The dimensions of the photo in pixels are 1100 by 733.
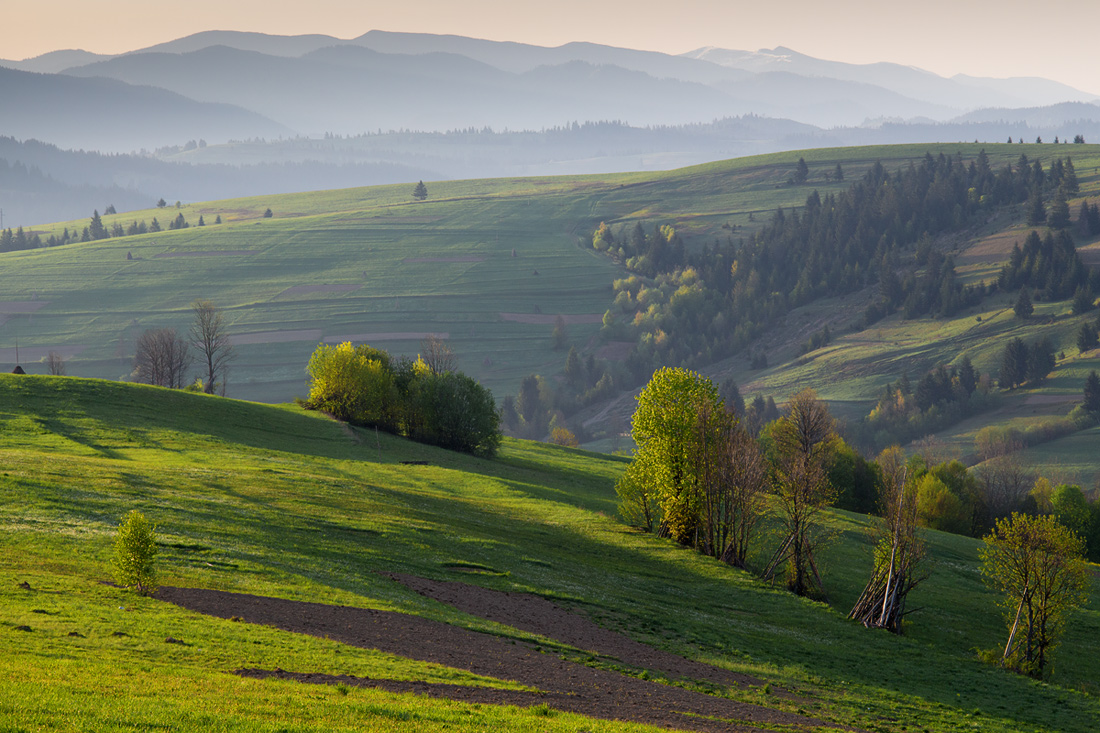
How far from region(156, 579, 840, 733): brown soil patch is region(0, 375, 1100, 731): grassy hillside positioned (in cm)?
109

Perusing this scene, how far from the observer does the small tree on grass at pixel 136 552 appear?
29.8 meters

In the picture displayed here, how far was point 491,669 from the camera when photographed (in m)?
28.1

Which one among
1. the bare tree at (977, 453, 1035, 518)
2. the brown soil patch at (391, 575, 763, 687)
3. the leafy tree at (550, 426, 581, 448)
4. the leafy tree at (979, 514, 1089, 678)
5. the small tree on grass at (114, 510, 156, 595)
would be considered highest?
the small tree on grass at (114, 510, 156, 595)

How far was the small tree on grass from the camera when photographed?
2978 centimetres

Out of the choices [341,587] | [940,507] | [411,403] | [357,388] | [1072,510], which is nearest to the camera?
[341,587]

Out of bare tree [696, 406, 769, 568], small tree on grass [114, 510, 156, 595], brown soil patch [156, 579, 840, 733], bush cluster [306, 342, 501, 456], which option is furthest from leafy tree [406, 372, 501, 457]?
small tree on grass [114, 510, 156, 595]

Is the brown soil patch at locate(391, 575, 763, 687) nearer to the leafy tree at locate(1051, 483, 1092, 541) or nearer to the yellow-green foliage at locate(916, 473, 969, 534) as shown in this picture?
the yellow-green foliage at locate(916, 473, 969, 534)

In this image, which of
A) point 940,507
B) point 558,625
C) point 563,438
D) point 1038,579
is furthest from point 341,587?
point 563,438

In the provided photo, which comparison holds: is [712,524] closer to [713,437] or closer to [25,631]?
[713,437]

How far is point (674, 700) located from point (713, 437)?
3252 centimetres

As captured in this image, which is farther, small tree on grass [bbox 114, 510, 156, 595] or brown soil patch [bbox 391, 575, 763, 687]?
brown soil patch [bbox 391, 575, 763, 687]

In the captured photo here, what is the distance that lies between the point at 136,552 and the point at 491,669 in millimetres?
13998

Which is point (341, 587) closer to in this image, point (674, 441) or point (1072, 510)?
point (674, 441)

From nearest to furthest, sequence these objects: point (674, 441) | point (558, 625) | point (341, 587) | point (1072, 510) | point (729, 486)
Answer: point (341, 587)
point (558, 625)
point (729, 486)
point (674, 441)
point (1072, 510)
